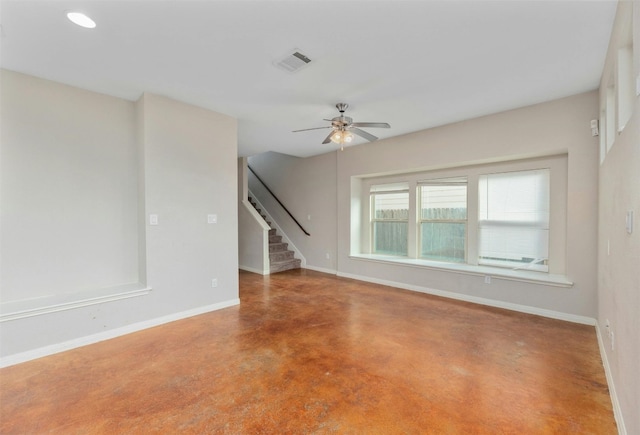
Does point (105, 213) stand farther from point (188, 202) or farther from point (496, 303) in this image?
point (496, 303)

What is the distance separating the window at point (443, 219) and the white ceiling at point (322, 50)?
150 cm

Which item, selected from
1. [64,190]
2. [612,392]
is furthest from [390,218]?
[64,190]

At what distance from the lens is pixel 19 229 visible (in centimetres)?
273

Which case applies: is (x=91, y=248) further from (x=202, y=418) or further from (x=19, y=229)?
(x=202, y=418)

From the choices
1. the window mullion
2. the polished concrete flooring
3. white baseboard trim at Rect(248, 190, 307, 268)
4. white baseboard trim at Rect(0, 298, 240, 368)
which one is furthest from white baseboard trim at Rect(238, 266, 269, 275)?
the window mullion

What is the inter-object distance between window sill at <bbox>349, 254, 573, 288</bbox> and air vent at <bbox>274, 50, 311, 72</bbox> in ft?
11.8

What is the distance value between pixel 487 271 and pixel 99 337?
196 inches

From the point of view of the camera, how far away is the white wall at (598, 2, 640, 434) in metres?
1.34

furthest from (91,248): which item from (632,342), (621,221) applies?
(621,221)

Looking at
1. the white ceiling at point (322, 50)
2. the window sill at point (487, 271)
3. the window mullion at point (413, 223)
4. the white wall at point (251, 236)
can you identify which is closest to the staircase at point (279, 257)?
the white wall at point (251, 236)

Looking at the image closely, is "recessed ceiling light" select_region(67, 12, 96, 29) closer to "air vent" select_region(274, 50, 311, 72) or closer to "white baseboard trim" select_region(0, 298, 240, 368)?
"air vent" select_region(274, 50, 311, 72)

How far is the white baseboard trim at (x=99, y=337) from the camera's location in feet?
8.11

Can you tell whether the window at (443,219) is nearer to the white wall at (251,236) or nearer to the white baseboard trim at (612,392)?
the white baseboard trim at (612,392)

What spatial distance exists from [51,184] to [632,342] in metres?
4.82
